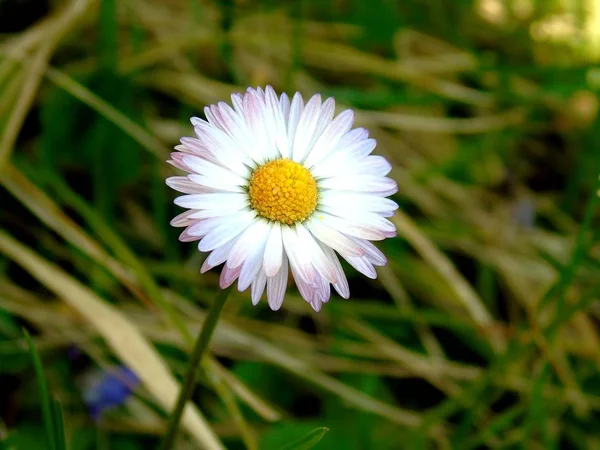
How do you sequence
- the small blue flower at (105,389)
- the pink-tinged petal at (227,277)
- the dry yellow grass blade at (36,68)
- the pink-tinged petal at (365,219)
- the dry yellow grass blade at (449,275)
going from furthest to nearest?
1. the dry yellow grass blade at (449,275)
2. the dry yellow grass blade at (36,68)
3. the small blue flower at (105,389)
4. the pink-tinged petal at (365,219)
5. the pink-tinged petal at (227,277)

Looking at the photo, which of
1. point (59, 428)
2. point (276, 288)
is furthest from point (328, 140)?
point (59, 428)

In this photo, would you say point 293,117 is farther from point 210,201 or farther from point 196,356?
point 196,356

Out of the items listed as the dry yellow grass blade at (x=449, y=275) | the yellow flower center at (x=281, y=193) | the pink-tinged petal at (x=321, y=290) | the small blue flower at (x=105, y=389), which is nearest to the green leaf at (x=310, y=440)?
the pink-tinged petal at (x=321, y=290)

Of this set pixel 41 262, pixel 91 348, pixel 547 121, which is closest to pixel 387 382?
pixel 91 348

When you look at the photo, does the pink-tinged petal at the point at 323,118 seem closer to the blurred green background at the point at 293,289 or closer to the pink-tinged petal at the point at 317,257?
the pink-tinged petal at the point at 317,257

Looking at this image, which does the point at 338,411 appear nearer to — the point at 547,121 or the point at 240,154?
the point at 240,154
